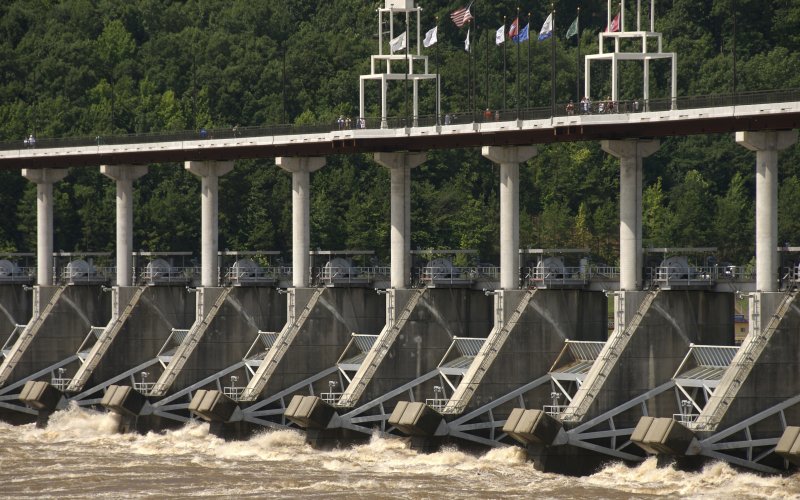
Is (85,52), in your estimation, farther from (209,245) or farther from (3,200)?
(209,245)

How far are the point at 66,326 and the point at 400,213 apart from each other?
21.6 meters

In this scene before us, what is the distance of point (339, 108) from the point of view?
163250 mm

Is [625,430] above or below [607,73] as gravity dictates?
below

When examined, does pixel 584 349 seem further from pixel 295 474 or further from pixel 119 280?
pixel 119 280

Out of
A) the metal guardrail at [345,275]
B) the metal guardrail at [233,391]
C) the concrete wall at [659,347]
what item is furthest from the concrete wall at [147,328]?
the concrete wall at [659,347]

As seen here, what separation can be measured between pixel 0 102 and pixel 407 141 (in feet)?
280

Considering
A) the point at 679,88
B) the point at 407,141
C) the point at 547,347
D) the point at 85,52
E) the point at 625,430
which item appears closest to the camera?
the point at 625,430

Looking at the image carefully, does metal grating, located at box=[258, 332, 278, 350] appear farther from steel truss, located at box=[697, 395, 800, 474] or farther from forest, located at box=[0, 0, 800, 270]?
forest, located at box=[0, 0, 800, 270]

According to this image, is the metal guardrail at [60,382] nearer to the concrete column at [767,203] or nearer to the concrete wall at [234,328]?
the concrete wall at [234,328]

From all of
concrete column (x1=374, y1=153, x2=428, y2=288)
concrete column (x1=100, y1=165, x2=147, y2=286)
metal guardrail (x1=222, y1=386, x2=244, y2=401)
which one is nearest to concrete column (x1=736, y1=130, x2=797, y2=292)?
concrete column (x1=374, y1=153, x2=428, y2=288)

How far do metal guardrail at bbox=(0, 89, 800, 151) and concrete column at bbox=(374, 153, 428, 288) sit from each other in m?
1.62

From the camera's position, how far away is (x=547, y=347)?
80438 millimetres

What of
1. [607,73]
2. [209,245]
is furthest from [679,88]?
[209,245]

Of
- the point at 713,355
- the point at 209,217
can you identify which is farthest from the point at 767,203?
the point at 209,217
